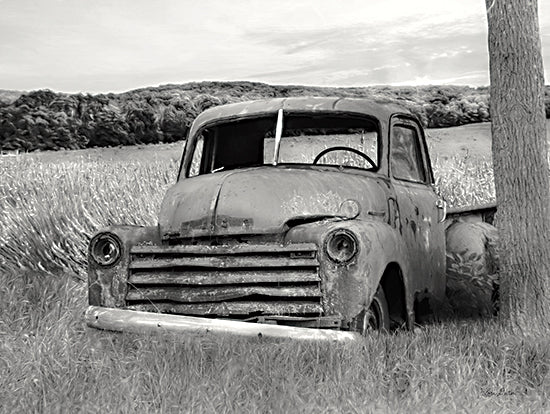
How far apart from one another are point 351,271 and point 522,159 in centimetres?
174

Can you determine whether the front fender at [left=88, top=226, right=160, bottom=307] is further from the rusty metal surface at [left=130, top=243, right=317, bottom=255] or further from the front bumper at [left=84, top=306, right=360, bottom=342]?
the front bumper at [left=84, top=306, right=360, bottom=342]

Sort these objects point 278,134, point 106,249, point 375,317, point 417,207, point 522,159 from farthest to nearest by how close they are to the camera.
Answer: point 417,207 → point 278,134 → point 522,159 → point 106,249 → point 375,317

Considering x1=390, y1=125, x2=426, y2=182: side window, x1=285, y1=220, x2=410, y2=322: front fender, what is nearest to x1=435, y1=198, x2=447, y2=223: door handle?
x1=390, y1=125, x2=426, y2=182: side window

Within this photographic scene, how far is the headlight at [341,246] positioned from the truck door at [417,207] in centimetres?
98

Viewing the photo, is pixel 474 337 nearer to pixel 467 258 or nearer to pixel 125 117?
pixel 467 258

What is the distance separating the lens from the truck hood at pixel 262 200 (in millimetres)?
5867

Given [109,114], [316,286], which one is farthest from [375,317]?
[109,114]

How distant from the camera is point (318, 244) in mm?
5488

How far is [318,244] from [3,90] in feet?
68.2

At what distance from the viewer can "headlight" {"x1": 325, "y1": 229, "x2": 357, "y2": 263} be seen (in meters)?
5.39

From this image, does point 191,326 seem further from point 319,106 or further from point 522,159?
point 522,159

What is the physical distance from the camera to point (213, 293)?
5699mm

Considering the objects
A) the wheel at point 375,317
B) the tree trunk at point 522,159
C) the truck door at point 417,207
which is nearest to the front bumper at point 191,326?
the wheel at point 375,317

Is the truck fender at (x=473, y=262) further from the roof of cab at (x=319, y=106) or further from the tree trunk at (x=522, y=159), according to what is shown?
the roof of cab at (x=319, y=106)
